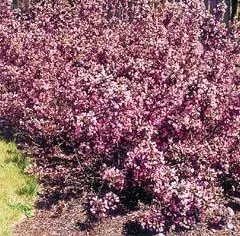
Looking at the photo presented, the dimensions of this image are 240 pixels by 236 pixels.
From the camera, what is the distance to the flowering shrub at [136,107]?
607cm

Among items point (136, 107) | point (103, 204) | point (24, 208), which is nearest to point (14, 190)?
point (24, 208)

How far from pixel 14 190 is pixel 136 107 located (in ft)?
6.84

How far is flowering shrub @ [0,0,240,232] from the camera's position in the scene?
19.9 ft

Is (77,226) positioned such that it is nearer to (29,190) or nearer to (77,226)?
(77,226)

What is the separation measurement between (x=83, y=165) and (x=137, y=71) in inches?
57.8

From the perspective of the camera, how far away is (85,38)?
9102 millimetres

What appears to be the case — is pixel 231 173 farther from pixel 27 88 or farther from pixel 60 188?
pixel 27 88

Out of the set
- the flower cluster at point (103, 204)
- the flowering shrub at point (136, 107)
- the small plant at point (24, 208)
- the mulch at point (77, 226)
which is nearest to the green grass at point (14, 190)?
the small plant at point (24, 208)

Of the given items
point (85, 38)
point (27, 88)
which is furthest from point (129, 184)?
point (85, 38)

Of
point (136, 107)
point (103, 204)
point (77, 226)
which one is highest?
point (136, 107)

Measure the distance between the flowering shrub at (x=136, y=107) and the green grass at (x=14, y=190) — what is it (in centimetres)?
29

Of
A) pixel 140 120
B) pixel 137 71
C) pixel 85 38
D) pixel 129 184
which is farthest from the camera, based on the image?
pixel 85 38

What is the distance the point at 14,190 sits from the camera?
7.15 m

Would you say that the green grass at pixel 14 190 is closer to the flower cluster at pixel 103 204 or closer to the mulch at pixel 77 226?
the mulch at pixel 77 226
